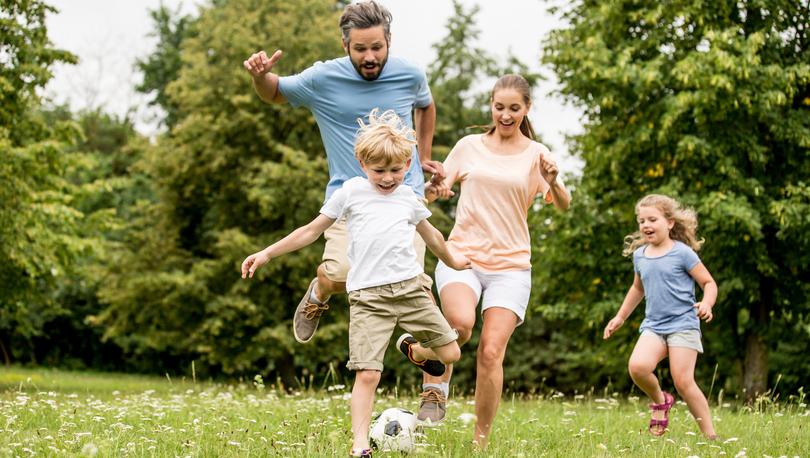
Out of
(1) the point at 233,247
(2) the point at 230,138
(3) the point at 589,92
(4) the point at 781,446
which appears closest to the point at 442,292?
(4) the point at 781,446

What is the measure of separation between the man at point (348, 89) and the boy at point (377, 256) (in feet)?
2.12

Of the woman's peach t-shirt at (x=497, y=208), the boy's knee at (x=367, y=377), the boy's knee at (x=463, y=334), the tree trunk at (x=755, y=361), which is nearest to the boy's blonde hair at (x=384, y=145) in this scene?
the woman's peach t-shirt at (x=497, y=208)

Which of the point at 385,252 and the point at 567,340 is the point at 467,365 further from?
the point at 385,252

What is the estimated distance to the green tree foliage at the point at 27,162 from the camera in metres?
14.3

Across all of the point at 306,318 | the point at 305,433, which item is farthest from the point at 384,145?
the point at 305,433

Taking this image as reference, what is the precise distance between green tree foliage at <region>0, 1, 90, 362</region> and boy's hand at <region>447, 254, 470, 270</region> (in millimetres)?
10561

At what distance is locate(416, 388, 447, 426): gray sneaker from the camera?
5.71m

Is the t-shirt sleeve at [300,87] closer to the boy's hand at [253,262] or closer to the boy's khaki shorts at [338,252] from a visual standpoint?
the boy's khaki shorts at [338,252]

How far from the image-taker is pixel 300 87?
18.9 feet

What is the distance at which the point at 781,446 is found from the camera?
5.80 meters

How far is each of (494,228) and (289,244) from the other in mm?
1550

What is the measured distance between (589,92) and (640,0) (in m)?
1.89

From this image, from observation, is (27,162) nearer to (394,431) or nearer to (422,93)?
(422,93)

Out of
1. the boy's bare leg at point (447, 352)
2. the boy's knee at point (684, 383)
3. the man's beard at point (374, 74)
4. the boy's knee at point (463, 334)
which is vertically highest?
the man's beard at point (374, 74)
